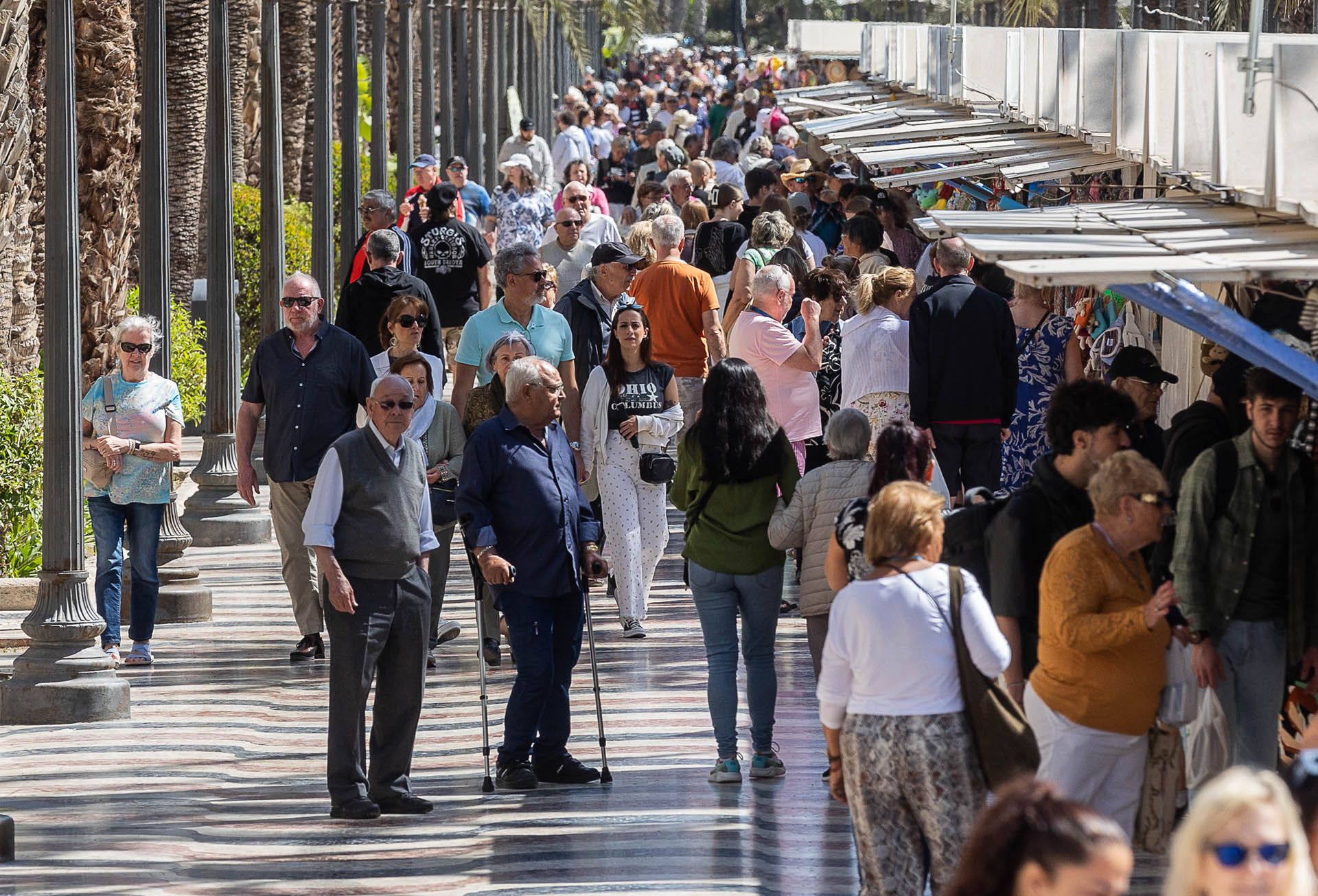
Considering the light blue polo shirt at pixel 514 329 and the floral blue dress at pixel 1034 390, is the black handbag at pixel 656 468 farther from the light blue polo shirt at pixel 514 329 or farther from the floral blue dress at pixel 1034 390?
the floral blue dress at pixel 1034 390

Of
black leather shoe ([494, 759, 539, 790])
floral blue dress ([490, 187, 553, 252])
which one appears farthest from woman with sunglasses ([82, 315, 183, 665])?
floral blue dress ([490, 187, 553, 252])

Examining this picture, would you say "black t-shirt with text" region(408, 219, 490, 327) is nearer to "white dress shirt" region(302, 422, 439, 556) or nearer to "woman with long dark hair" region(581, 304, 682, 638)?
"woman with long dark hair" region(581, 304, 682, 638)

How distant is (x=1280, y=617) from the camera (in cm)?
689

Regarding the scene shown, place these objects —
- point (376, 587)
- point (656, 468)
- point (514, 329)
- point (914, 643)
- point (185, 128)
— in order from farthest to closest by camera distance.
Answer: point (185, 128), point (514, 329), point (656, 468), point (376, 587), point (914, 643)

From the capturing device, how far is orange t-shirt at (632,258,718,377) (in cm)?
1269

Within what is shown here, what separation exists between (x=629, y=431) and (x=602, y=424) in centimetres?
19

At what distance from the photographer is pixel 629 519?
35.5 ft

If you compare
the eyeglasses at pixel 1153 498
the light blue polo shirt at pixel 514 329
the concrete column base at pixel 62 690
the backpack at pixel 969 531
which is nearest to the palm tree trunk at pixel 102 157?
the light blue polo shirt at pixel 514 329

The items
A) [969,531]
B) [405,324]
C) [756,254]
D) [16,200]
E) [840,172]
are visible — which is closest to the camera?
[969,531]

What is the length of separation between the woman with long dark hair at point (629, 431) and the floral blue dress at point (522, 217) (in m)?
8.28

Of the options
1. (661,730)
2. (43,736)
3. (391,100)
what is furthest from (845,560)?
(391,100)

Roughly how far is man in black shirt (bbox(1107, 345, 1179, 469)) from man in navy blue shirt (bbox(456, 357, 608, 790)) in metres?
2.14

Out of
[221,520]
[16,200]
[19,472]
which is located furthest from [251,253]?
[19,472]

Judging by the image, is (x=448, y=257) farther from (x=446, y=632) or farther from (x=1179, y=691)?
(x=1179, y=691)
